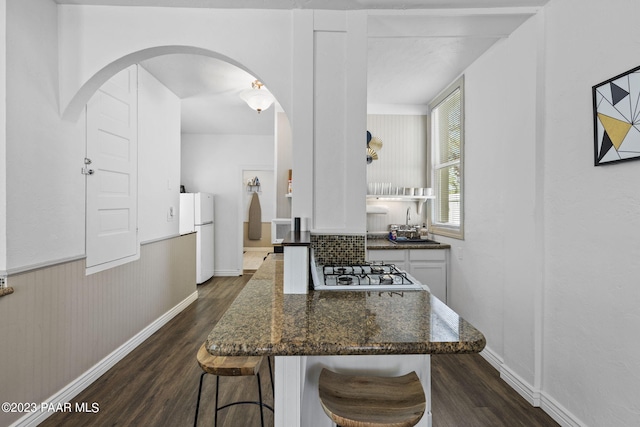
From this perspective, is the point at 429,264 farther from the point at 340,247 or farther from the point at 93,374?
the point at 93,374

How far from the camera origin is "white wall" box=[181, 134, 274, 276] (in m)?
5.77

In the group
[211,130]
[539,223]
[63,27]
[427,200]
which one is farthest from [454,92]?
[211,130]

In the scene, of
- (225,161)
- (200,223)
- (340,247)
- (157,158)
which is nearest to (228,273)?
(200,223)

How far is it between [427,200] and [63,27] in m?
3.58

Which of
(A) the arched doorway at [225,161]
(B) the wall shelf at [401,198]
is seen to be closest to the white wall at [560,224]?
(B) the wall shelf at [401,198]

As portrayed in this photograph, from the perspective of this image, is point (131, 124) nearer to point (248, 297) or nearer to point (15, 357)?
point (15, 357)

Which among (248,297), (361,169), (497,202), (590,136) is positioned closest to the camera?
(248,297)

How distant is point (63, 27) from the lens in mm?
2014

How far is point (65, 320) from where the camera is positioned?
212 centimetres

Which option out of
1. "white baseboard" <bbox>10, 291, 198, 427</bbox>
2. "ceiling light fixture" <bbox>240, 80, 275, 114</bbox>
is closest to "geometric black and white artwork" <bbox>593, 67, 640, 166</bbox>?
"ceiling light fixture" <bbox>240, 80, 275, 114</bbox>

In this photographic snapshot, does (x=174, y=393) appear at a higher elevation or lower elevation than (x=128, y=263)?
lower

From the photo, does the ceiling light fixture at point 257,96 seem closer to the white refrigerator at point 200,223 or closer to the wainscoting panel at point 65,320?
the wainscoting panel at point 65,320

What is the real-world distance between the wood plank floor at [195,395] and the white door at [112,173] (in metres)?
0.85

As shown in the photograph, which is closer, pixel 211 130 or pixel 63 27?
pixel 63 27
